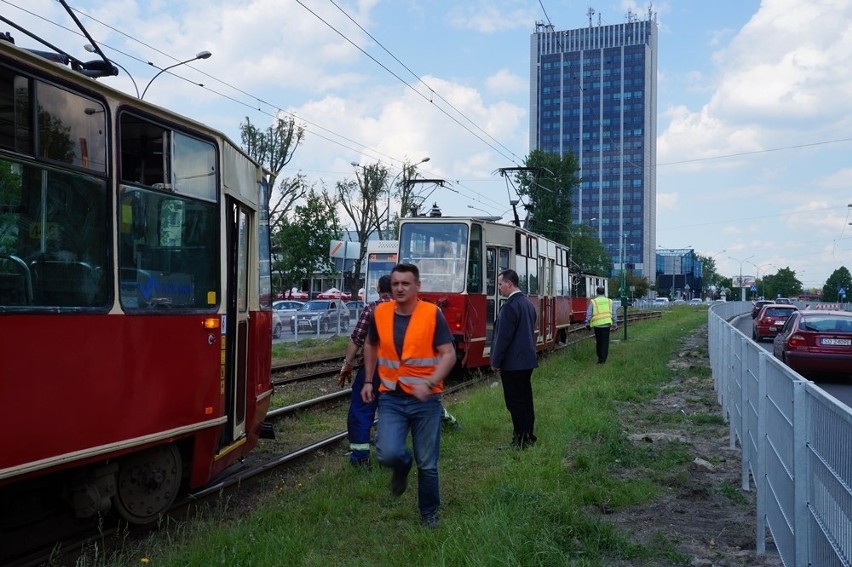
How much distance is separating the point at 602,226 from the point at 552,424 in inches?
6192

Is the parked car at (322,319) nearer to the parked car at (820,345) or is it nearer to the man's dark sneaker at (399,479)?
the parked car at (820,345)

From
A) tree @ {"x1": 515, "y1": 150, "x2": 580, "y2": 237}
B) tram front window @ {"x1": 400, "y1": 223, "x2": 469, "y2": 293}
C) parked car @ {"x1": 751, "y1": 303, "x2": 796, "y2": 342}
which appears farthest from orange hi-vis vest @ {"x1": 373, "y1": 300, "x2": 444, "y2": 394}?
tree @ {"x1": 515, "y1": 150, "x2": 580, "y2": 237}

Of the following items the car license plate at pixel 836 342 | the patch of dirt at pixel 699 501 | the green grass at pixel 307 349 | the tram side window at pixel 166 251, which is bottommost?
the green grass at pixel 307 349

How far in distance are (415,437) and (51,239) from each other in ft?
9.00

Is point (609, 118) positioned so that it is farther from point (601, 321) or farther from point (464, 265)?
point (464, 265)

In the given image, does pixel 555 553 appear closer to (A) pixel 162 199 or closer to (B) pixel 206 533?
(B) pixel 206 533

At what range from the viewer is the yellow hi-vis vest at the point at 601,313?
18.3 m

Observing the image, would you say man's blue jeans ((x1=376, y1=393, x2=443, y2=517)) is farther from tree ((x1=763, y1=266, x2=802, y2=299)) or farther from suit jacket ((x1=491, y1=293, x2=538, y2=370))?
tree ((x1=763, y1=266, x2=802, y2=299))

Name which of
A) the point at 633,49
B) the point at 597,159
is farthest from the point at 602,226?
the point at 633,49

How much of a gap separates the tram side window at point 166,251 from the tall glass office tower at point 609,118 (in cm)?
15169

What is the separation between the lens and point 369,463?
794cm

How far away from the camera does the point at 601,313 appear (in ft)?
60.7

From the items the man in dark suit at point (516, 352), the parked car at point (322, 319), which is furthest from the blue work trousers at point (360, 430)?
the parked car at point (322, 319)

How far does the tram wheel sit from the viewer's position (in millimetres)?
5715
